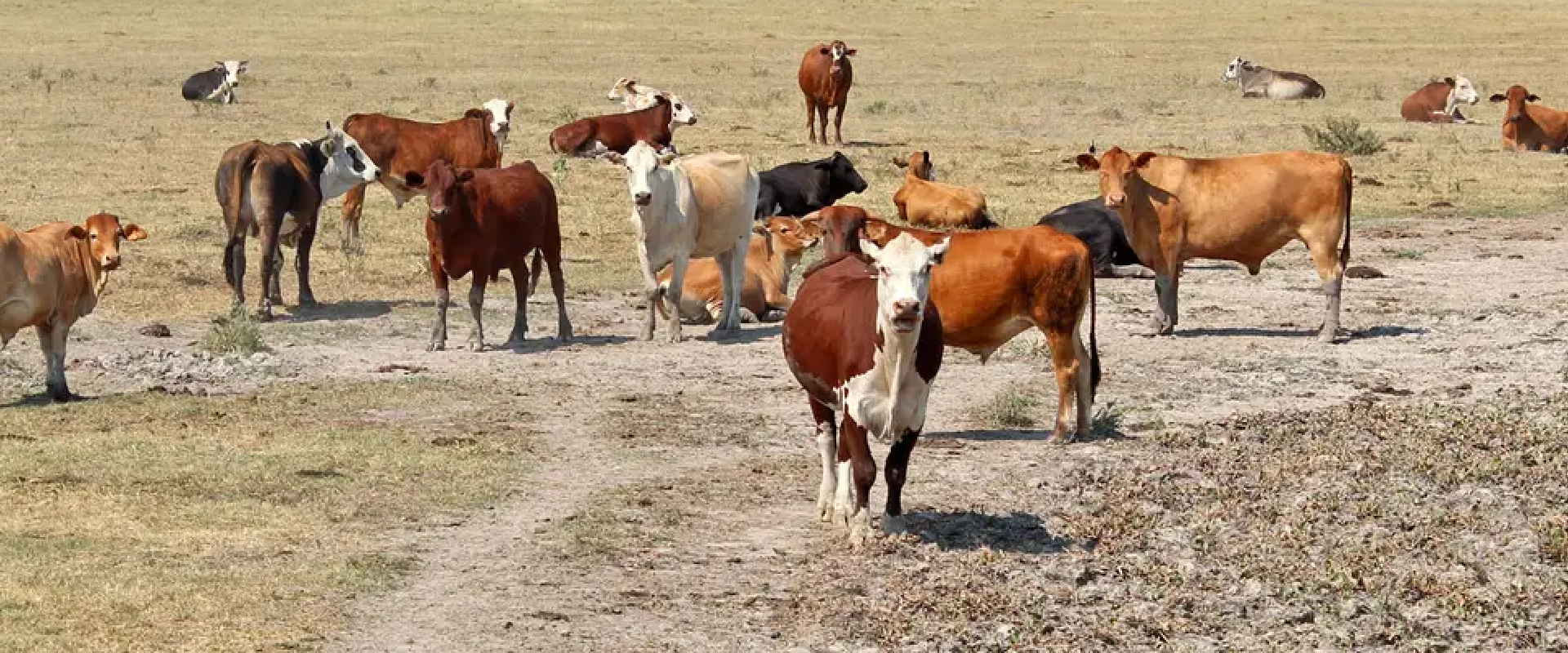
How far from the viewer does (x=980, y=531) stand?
10.7m

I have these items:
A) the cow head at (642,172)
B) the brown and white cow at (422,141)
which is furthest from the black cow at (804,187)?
the cow head at (642,172)

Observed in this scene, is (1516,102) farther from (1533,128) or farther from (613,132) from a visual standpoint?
(613,132)

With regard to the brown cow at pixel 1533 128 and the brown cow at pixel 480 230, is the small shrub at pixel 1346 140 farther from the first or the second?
the brown cow at pixel 480 230

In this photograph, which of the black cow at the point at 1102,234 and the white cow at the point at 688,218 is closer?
the white cow at the point at 688,218

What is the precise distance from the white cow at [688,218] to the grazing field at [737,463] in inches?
17.9

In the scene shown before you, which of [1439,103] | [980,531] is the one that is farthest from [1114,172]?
[1439,103]

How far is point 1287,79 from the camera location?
40750mm

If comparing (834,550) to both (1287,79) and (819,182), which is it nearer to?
(819,182)

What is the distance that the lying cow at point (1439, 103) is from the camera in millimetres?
35406

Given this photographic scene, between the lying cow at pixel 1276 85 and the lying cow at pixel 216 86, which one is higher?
the lying cow at pixel 216 86

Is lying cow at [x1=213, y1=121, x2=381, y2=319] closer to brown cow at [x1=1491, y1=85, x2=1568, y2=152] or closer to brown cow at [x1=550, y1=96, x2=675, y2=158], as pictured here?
brown cow at [x1=550, y1=96, x2=675, y2=158]

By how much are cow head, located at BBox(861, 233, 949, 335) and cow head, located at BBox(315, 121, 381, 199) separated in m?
10.5

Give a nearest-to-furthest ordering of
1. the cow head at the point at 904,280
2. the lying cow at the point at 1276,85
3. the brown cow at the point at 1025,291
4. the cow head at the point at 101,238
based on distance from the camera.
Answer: the cow head at the point at 904,280 < the brown cow at the point at 1025,291 < the cow head at the point at 101,238 < the lying cow at the point at 1276,85

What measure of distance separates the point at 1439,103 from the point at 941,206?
52.9ft
